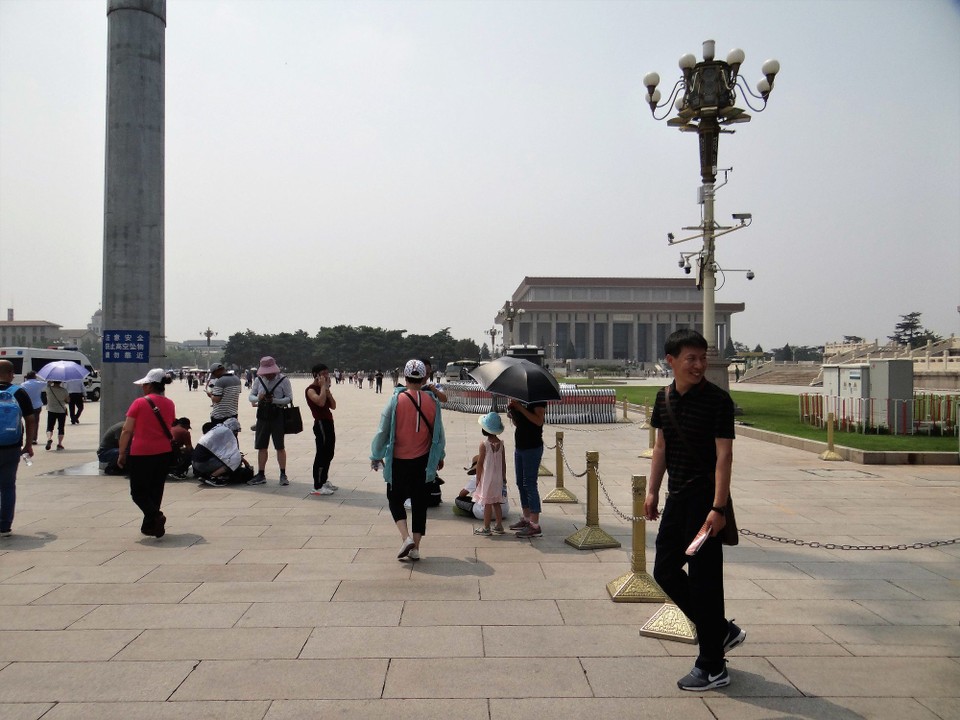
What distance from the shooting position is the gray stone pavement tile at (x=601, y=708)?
337 centimetres

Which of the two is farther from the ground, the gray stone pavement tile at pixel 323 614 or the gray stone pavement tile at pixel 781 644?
the gray stone pavement tile at pixel 323 614

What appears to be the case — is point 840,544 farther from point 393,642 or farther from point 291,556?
point 291,556

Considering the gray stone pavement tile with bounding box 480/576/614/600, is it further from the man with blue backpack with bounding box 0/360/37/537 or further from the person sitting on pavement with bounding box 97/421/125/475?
the person sitting on pavement with bounding box 97/421/125/475

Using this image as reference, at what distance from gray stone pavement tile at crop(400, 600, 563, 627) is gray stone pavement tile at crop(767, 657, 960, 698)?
1.44 metres

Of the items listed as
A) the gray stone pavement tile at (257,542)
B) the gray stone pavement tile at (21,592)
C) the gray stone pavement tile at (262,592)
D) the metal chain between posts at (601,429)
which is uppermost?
the gray stone pavement tile at (262,592)

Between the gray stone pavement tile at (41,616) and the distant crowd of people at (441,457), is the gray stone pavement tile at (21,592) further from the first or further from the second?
the distant crowd of people at (441,457)

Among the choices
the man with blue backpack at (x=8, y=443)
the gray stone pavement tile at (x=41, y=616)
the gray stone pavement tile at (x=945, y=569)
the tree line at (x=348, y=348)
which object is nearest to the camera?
the gray stone pavement tile at (x=41, y=616)

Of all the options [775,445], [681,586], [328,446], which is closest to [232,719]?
[681,586]

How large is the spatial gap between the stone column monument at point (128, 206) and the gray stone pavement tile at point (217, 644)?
7374mm

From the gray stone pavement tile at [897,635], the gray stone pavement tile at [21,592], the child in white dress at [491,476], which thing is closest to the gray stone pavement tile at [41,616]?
the gray stone pavement tile at [21,592]

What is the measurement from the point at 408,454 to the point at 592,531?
1.92m

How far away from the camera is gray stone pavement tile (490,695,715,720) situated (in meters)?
3.37

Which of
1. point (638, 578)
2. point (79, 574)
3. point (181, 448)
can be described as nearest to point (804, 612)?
point (638, 578)

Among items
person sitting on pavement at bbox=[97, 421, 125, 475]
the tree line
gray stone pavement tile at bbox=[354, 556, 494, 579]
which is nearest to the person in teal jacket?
gray stone pavement tile at bbox=[354, 556, 494, 579]
